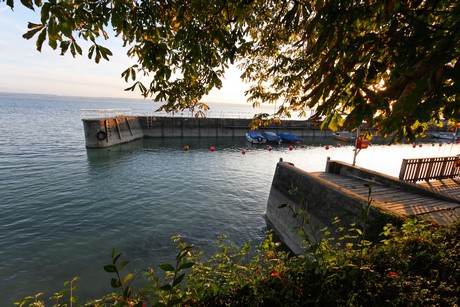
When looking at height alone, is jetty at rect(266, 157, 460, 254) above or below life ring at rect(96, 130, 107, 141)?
above

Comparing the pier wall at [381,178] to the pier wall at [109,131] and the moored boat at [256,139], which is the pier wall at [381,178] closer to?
the moored boat at [256,139]

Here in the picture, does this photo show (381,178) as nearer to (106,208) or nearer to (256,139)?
(106,208)

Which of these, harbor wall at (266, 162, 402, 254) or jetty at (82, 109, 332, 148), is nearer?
harbor wall at (266, 162, 402, 254)

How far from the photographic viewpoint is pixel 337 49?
272 centimetres

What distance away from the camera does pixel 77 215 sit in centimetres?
1308

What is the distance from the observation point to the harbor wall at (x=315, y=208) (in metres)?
6.89

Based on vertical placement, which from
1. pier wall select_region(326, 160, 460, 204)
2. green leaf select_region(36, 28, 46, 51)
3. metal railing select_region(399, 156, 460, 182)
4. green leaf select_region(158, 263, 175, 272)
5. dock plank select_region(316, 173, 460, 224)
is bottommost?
dock plank select_region(316, 173, 460, 224)

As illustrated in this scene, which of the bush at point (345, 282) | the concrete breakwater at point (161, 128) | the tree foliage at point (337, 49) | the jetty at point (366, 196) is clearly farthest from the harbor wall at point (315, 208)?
the concrete breakwater at point (161, 128)

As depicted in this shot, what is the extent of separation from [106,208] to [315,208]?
39.8 feet

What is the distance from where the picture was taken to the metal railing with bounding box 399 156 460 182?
1115 cm

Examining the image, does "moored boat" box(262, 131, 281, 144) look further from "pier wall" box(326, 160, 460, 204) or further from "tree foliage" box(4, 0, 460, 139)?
"tree foliage" box(4, 0, 460, 139)

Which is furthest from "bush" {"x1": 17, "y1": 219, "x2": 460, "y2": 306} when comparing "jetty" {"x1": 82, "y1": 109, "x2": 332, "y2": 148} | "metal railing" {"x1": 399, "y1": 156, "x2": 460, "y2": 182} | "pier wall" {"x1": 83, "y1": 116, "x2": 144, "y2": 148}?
"pier wall" {"x1": 83, "y1": 116, "x2": 144, "y2": 148}

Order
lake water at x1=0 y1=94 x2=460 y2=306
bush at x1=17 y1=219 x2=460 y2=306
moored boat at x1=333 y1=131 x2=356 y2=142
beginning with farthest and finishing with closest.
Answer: moored boat at x1=333 y1=131 x2=356 y2=142 → lake water at x1=0 y1=94 x2=460 y2=306 → bush at x1=17 y1=219 x2=460 y2=306

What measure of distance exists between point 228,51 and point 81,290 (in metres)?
9.30
